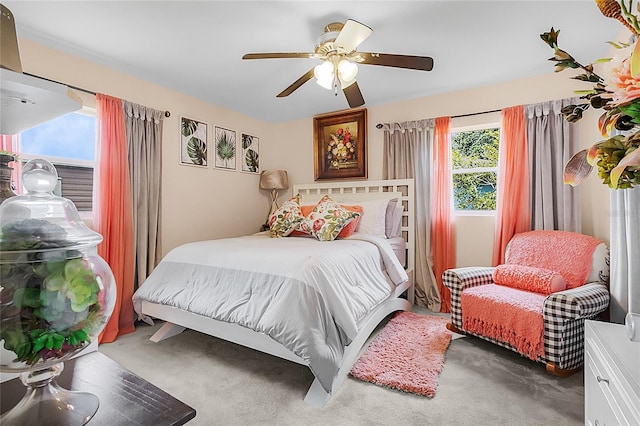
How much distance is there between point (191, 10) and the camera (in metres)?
2.04

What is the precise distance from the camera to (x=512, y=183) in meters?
3.07

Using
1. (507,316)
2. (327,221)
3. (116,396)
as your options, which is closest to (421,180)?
(327,221)

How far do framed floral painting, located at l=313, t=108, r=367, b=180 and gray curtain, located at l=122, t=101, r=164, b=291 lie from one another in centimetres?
201

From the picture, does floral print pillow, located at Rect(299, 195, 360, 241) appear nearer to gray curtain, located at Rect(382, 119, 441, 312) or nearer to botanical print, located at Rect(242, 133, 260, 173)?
gray curtain, located at Rect(382, 119, 441, 312)

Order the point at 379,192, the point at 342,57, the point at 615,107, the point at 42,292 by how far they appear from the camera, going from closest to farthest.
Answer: the point at 42,292 < the point at 615,107 < the point at 342,57 < the point at 379,192

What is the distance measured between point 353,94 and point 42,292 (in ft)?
7.71

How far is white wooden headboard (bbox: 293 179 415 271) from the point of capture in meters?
3.62

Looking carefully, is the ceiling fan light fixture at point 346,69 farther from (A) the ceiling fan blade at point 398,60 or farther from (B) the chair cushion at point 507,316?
(B) the chair cushion at point 507,316

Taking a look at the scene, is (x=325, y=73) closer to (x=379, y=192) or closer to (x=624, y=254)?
(x=379, y=192)

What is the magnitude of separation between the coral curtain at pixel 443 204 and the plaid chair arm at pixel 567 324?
4.66 ft

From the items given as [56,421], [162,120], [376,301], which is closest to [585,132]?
[376,301]

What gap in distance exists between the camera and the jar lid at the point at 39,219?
563mm

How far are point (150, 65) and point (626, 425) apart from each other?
3.61 m

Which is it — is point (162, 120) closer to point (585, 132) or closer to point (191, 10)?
point (191, 10)
